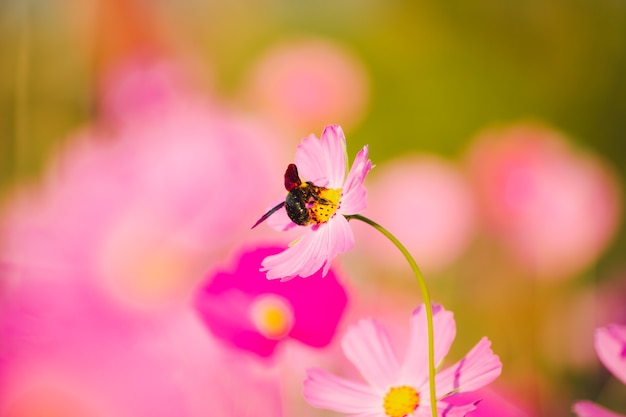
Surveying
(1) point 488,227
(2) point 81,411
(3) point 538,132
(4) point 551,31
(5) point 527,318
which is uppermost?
(4) point 551,31

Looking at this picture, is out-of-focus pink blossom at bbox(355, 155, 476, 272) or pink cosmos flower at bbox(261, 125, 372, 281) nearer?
pink cosmos flower at bbox(261, 125, 372, 281)

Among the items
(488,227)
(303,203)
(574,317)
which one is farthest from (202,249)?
(574,317)

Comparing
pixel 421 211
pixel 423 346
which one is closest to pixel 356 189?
pixel 423 346

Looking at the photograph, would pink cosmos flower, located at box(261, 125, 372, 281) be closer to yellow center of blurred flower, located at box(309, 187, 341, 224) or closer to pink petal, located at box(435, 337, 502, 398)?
yellow center of blurred flower, located at box(309, 187, 341, 224)

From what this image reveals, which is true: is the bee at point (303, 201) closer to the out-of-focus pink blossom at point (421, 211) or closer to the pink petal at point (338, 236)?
the pink petal at point (338, 236)

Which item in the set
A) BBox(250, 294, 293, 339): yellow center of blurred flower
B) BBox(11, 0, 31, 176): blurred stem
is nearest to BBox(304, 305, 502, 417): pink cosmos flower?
BBox(250, 294, 293, 339): yellow center of blurred flower

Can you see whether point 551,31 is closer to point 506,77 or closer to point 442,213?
point 506,77
